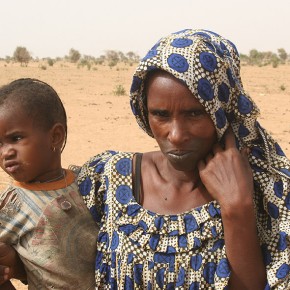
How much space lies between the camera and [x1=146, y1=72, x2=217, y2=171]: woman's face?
223 centimetres

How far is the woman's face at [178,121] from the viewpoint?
2.23m

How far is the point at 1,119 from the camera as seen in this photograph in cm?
235

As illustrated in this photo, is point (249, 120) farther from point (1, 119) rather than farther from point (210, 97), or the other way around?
point (1, 119)

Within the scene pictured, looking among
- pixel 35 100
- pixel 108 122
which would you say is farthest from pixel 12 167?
pixel 108 122

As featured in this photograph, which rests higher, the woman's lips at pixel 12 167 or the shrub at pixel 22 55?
the woman's lips at pixel 12 167

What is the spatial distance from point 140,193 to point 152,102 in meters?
0.48

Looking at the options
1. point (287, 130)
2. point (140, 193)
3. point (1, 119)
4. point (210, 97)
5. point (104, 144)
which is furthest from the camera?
point (287, 130)

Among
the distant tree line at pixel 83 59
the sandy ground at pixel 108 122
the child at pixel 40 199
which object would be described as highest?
the child at pixel 40 199

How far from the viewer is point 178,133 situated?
223 cm

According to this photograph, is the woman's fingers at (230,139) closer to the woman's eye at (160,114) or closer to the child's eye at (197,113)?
the child's eye at (197,113)

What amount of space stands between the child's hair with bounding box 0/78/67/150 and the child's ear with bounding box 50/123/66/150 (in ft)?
0.07

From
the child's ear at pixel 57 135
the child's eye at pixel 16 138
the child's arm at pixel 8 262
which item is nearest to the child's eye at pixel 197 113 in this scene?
the child's ear at pixel 57 135

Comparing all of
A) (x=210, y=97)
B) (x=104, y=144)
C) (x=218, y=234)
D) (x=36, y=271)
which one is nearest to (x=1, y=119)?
(x=36, y=271)

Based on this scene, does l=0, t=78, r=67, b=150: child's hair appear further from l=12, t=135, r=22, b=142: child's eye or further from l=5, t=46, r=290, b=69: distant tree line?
l=5, t=46, r=290, b=69: distant tree line
